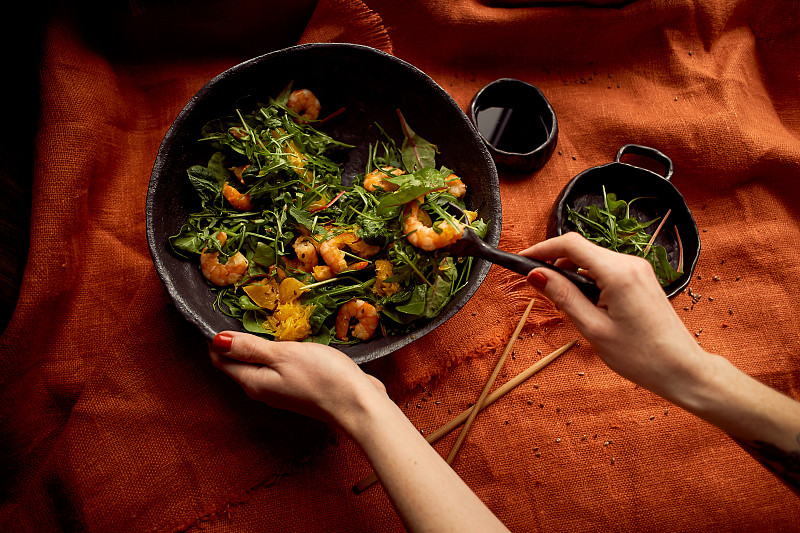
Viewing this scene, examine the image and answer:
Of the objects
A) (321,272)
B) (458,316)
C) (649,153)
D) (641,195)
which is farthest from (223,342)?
(649,153)

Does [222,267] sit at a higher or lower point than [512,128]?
lower

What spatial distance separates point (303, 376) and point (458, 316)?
93 cm

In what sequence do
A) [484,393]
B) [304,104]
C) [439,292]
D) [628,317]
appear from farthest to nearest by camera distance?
[484,393]
[304,104]
[439,292]
[628,317]

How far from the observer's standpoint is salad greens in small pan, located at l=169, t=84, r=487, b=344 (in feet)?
6.56

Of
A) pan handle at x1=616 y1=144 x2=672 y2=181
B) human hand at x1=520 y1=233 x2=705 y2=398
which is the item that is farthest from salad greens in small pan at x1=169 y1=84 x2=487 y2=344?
pan handle at x1=616 y1=144 x2=672 y2=181

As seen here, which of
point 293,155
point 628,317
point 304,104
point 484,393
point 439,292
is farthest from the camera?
point 484,393

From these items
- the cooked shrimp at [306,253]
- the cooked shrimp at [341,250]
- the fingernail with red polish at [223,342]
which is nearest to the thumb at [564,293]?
the cooked shrimp at [341,250]

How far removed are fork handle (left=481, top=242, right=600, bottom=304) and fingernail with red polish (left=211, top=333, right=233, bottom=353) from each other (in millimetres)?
979

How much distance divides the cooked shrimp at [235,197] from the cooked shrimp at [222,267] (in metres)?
0.13

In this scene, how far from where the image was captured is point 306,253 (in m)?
2.05

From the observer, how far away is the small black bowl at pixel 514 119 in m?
2.62

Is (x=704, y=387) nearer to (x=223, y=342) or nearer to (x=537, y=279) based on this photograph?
(x=537, y=279)

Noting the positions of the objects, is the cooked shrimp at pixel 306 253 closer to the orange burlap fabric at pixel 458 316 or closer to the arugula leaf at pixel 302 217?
the arugula leaf at pixel 302 217

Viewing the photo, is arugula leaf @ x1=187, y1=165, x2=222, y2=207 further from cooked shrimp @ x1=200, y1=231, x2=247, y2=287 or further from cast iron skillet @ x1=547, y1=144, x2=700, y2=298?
cast iron skillet @ x1=547, y1=144, x2=700, y2=298
